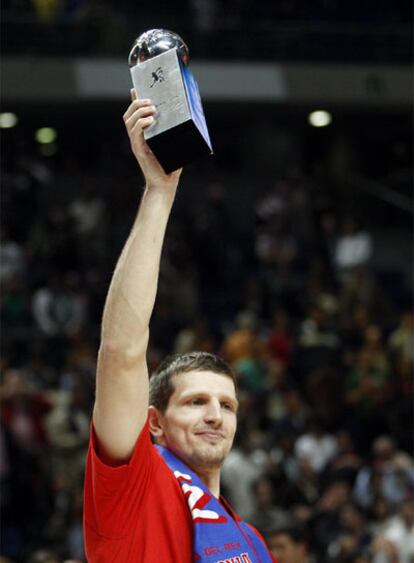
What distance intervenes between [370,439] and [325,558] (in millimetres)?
3583

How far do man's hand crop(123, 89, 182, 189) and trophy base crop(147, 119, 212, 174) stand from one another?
0.6 inches

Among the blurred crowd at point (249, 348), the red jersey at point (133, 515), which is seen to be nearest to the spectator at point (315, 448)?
the blurred crowd at point (249, 348)

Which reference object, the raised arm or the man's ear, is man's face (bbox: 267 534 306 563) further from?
the raised arm

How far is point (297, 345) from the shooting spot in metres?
13.2

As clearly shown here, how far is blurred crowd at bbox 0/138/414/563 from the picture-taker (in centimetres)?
995

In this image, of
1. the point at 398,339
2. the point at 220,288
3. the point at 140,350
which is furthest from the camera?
the point at 220,288

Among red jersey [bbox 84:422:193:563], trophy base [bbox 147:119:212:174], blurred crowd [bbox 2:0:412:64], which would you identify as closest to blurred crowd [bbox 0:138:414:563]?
blurred crowd [bbox 2:0:412:64]

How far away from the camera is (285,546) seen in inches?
197

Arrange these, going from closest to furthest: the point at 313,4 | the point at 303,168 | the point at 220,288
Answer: the point at 220,288
the point at 313,4
the point at 303,168

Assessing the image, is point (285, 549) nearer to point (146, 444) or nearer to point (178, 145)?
point (146, 444)

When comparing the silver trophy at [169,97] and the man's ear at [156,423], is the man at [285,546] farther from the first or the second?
the silver trophy at [169,97]

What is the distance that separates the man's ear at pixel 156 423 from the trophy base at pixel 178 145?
625 mm

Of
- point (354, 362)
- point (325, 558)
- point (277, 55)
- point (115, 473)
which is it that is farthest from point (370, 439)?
point (115, 473)

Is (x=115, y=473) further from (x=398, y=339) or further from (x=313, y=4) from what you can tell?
(x=313, y=4)
